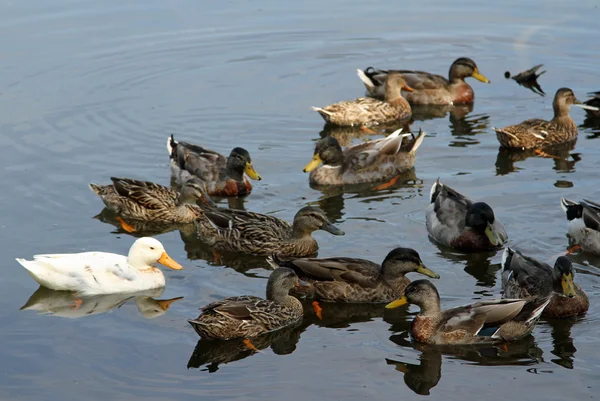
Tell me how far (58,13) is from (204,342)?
1354 centimetres

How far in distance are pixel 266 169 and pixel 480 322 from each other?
569 centimetres

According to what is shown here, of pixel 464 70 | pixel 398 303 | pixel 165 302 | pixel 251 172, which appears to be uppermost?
pixel 464 70

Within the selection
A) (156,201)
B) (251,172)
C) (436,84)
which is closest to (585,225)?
(251,172)

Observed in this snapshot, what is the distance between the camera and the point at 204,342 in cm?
1015

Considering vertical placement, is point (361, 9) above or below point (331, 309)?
above

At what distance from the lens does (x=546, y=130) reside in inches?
620

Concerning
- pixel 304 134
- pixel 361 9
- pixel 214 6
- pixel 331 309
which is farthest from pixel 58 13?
pixel 331 309

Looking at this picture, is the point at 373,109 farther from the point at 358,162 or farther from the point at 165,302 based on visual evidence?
the point at 165,302

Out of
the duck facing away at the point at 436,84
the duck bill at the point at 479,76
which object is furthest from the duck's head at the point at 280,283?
the duck bill at the point at 479,76

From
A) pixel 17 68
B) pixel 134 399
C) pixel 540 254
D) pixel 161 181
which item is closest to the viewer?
pixel 134 399

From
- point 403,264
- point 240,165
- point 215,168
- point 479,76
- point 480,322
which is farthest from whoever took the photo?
point 479,76

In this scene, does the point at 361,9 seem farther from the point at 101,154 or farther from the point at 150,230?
the point at 150,230

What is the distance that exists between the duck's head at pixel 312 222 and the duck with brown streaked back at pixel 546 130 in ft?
13.9

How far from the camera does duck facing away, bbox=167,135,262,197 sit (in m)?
14.1
